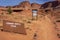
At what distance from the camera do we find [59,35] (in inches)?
747

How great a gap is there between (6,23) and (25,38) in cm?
Result: 233

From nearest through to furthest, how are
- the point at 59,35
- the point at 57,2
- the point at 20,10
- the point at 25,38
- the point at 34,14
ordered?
the point at 25,38, the point at 59,35, the point at 34,14, the point at 20,10, the point at 57,2

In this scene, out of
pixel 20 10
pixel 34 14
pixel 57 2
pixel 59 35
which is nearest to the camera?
pixel 59 35

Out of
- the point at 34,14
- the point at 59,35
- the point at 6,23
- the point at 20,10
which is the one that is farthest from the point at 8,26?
the point at 20,10

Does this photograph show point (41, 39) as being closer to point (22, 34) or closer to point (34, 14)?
point (22, 34)

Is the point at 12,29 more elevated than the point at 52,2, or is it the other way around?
the point at 52,2

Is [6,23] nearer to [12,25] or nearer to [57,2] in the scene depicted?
[12,25]

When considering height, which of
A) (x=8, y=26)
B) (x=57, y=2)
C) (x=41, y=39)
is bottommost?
(x=41, y=39)

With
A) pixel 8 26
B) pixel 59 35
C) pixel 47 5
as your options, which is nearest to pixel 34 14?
pixel 59 35

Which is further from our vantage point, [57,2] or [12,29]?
[57,2]

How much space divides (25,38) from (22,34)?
95 centimetres

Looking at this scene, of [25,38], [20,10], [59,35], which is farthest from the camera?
[20,10]

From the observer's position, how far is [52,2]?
46.2 meters

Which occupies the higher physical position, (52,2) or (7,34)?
(52,2)
